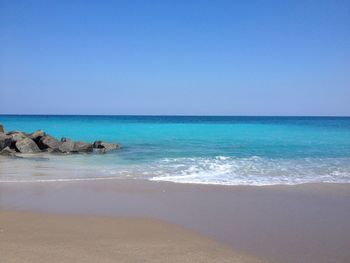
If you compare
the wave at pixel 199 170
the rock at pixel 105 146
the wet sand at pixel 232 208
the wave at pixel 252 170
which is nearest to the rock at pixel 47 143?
the rock at pixel 105 146

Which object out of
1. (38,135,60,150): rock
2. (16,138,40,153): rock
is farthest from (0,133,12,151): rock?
(38,135,60,150): rock

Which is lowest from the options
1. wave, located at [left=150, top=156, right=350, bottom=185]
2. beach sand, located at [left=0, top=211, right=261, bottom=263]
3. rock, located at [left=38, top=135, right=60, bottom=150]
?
beach sand, located at [left=0, top=211, right=261, bottom=263]

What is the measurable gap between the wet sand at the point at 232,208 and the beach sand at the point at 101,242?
0.37 m

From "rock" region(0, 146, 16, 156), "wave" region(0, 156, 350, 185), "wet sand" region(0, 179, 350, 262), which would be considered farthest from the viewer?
"rock" region(0, 146, 16, 156)

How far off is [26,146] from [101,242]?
15.3 m

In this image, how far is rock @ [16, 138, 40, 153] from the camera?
1894 centimetres

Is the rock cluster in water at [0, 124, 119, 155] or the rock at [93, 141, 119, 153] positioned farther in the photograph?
the rock at [93, 141, 119, 153]

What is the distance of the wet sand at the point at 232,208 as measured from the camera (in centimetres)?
530

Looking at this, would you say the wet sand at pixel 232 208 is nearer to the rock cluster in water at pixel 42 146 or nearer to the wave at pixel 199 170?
the wave at pixel 199 170

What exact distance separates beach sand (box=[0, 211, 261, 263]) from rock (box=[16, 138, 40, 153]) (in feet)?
43.4

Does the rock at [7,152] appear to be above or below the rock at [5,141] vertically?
below

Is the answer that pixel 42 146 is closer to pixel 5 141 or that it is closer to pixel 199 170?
pixel 5 141

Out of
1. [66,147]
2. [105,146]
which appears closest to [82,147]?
[66,147]

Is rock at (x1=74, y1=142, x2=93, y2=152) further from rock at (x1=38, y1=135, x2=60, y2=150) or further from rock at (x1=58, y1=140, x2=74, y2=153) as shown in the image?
rock at (x1=38, y1=135, x2=60, y2=150)
